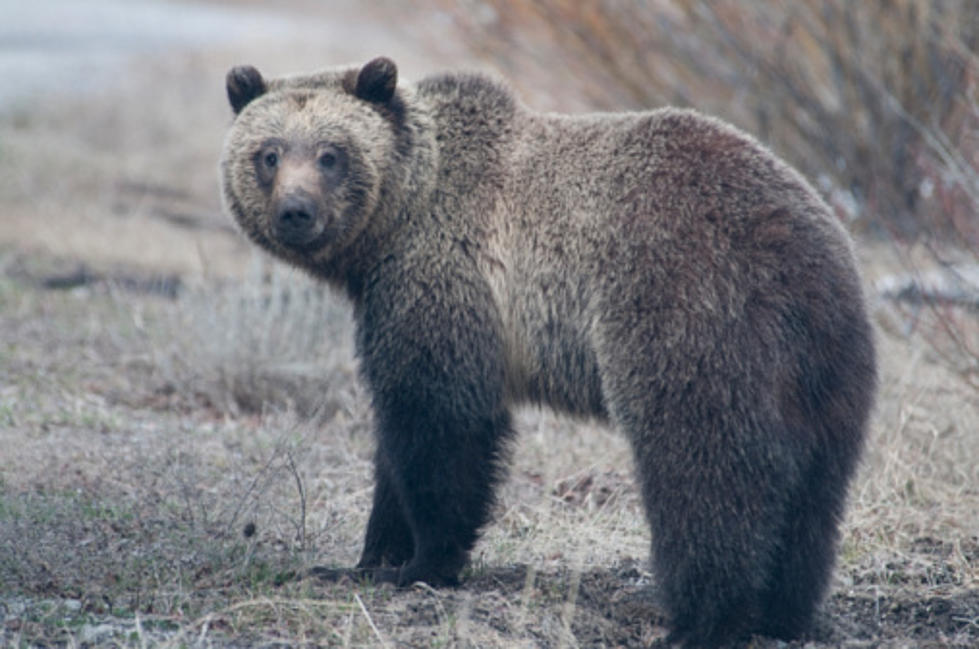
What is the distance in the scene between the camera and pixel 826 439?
450 cm

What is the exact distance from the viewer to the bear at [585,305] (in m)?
4.44

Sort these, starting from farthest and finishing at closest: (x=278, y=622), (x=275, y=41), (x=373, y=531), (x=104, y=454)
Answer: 1. (x=275, y=41)
2. (x=104, y=454)
3. (x=373, y=531)
4. (x=278, y=622)

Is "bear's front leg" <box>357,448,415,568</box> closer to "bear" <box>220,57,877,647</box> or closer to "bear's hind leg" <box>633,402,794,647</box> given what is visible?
"bear" <box>220,57,877,647</box>

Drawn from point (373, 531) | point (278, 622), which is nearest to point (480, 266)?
point (373, 531)

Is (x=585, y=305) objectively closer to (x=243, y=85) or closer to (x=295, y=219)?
(x=295, y=219)

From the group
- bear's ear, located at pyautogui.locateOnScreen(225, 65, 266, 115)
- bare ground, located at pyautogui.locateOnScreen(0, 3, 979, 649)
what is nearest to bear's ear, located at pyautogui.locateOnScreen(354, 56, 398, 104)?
bear's ear, located at pyautogui.locateOnScreen(225, 65, 266, 115)

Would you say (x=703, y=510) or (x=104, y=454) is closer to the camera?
(x=703, y=510)

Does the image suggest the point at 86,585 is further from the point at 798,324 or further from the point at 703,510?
the point at 798,324

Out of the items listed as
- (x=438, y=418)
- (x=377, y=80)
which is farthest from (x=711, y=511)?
(x=377, y=80)

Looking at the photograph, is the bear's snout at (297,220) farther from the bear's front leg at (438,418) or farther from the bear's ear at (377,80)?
the bear's ear at (377,80)

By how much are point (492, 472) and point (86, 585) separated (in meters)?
1.53

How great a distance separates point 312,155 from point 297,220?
0.95ft

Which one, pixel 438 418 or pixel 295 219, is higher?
pixel 295 219

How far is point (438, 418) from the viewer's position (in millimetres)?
4957
